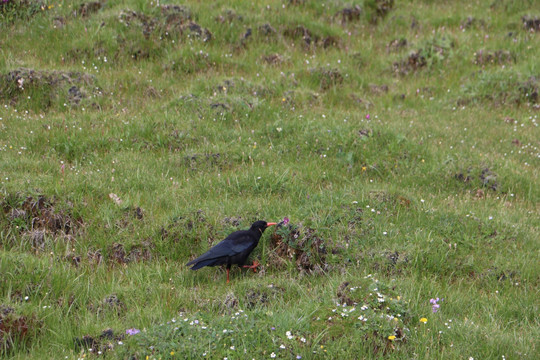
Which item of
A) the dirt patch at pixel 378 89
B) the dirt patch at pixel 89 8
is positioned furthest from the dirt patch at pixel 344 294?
the dirt patch at pixel 89 8

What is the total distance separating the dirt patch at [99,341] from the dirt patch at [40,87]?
19.9 ft

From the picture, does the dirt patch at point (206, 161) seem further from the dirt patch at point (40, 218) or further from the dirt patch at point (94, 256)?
the dirt patch at point (94, 256)

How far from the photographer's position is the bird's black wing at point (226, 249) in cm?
608

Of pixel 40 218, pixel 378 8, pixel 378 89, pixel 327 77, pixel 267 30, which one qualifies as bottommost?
pixel 40 218

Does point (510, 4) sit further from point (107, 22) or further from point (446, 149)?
point (107, 22)

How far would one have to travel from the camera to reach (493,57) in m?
12.4

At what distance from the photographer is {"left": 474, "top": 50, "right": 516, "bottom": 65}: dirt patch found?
12312mm

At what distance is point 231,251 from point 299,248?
0.97 meters

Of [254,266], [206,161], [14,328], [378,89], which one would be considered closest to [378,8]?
[378,89]

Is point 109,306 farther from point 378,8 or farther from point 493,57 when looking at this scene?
point 378,8

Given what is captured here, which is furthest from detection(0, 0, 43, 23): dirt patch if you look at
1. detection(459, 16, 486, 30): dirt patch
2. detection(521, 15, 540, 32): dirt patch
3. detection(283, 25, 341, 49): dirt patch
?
detection(521, 15, 540, 32): dirt patch

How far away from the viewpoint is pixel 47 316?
5.23m

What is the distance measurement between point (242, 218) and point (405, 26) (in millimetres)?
9208

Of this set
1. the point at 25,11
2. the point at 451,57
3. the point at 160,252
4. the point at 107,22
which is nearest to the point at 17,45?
the point at 25,11
